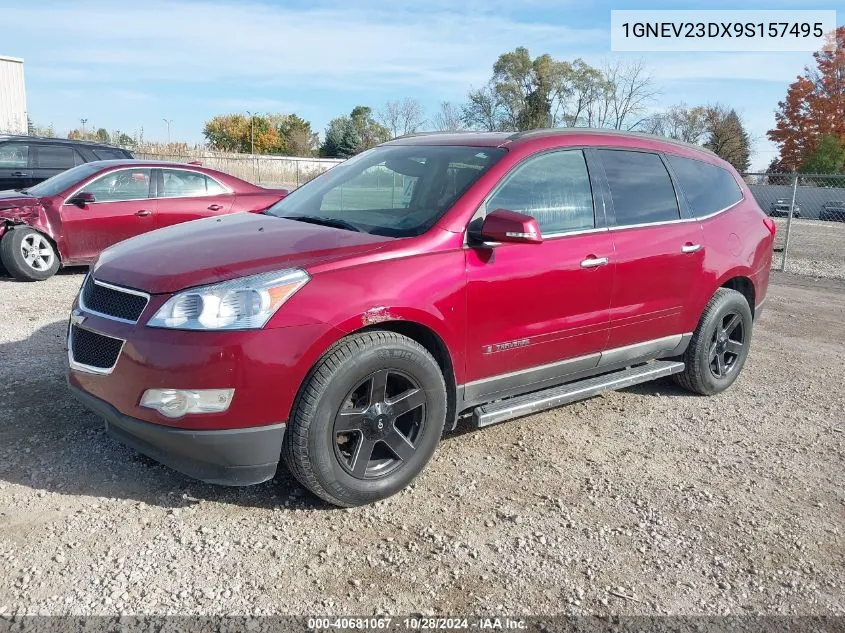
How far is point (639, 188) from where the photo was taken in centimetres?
447

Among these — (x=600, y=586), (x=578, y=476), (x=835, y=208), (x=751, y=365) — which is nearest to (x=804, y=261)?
(x=751, y=365)

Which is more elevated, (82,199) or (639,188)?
(639,188)

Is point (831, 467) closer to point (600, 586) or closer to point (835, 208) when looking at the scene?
point (600, 586)

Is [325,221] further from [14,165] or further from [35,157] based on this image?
[14,165]

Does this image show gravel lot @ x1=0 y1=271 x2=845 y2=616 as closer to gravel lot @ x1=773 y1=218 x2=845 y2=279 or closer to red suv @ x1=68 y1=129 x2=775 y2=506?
red suv @ x1=68 y1=129 x2=775 y2=506

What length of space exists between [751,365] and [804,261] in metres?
9.06

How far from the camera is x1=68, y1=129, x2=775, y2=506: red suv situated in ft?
9.52

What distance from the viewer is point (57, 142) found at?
11398 mm

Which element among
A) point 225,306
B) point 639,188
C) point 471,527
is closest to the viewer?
point 225,306

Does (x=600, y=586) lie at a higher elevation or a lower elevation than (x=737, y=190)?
lower

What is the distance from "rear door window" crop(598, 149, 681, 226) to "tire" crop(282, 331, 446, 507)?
5.89 feet

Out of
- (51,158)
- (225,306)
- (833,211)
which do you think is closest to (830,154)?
(833,211)

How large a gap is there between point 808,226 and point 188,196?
23.9m

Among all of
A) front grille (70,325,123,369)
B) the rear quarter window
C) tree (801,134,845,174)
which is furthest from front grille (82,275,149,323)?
tree (801,134,845,174)
